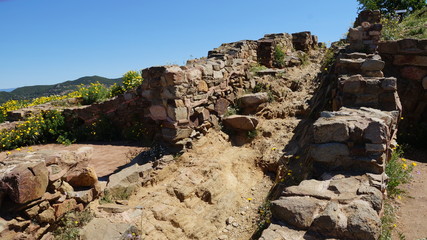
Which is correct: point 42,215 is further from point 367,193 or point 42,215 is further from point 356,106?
point 356,106

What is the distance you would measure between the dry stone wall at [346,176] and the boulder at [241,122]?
2.26 meters

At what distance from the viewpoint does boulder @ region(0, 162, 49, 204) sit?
10.1 ft

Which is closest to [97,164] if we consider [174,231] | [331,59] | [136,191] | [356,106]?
[136,191]

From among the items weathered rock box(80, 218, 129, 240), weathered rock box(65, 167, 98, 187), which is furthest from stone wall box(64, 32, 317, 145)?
weathered rock box(80, 218, 129, 240)

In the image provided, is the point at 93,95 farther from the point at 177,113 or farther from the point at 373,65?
the point at 373,65

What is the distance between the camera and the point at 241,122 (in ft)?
21.9

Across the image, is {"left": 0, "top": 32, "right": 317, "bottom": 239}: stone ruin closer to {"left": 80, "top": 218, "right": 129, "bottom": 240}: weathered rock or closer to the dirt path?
{"left": 80, "top": 218, "right": 129, "bottom": 240}: weathered rock

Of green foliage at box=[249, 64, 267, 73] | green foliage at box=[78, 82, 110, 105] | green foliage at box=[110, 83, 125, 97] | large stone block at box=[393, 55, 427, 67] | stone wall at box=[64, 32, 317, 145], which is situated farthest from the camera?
green foliage at box=[78, 82, 110, 105]

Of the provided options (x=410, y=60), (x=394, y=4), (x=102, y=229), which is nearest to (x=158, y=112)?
(x=102, y=229)

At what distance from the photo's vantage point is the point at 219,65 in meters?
7.14

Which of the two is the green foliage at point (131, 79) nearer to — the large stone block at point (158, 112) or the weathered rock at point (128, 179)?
the large stone block at point (158, 112)

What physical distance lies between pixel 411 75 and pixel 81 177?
750 cm

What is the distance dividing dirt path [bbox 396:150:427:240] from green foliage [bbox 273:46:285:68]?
19.8 feet

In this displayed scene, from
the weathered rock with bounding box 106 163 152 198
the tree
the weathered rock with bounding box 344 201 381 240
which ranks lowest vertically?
the weathered rock with bounding box 106 163 152 198
